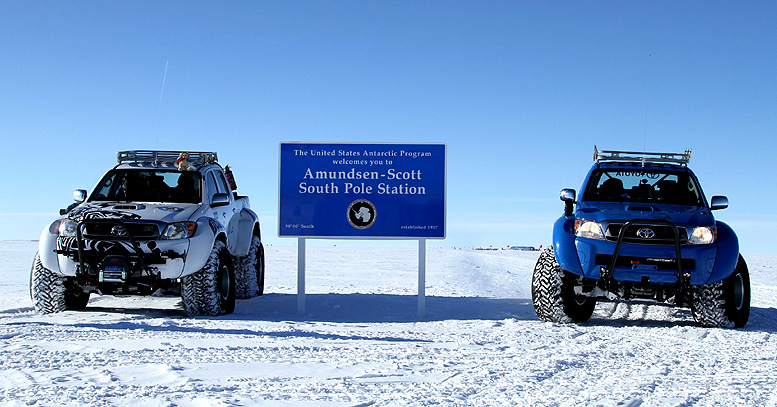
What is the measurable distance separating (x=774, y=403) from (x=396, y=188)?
602 centimetres

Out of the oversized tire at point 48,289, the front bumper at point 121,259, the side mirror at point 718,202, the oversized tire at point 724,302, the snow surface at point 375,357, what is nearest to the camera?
the snow surface at point 375,357

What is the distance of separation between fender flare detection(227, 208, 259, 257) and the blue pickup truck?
478cm

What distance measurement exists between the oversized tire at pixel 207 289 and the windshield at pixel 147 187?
1.01m

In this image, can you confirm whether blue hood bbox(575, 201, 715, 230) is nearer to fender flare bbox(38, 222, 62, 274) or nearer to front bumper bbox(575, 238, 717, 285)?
front bumper bbox(575, 238, 717, 285)

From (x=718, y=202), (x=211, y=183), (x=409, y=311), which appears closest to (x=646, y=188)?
(x=718, y=202)

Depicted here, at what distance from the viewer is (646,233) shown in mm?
7707

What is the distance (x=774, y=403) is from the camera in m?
4.33

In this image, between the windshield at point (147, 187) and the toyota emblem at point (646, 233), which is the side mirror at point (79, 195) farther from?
the toyota emblem at point (646, 233)

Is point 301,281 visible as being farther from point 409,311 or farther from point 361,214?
point 409,311

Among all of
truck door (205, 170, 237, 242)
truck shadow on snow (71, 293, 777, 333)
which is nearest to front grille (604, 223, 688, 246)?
truck shadow on snow (71, 293, 777, 333)

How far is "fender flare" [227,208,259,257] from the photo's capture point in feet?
35.1

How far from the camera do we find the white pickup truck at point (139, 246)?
324 inches

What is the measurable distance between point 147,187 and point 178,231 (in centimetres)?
156

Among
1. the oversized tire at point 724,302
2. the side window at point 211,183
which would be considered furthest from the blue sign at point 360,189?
A: the oversized tire at point 724,302
